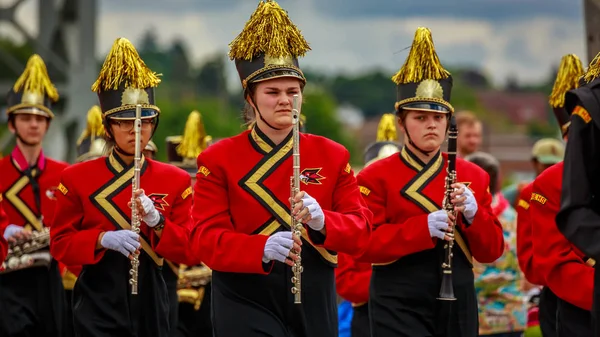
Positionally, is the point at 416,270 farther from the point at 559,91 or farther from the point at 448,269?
the point at 559,91

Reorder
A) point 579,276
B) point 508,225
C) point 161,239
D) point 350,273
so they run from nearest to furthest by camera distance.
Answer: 1. point 579,276
2. point 161,239
3. point 350,273
4. point 508,225

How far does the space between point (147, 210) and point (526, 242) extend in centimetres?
258

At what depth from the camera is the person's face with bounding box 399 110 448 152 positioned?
953cm

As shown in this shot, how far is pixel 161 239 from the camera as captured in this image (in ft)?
31.6

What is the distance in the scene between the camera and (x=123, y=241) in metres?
9.28

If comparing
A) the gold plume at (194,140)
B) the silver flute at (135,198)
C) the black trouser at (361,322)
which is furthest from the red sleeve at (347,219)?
the gold plume at (194,140)

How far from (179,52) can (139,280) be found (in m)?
129

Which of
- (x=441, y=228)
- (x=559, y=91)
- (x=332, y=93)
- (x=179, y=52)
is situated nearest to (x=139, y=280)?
(x=441, y=228)

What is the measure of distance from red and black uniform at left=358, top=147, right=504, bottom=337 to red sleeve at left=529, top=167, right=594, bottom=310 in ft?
0.90

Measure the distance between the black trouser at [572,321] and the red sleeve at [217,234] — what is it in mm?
2057

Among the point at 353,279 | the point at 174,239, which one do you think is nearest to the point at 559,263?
the point at 353,279

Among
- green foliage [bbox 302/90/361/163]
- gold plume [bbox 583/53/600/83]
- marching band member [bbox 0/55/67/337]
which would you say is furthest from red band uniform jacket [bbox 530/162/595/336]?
green foliage [bbox 302/90/361/163]

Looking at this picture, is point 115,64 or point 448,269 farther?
point 115,64

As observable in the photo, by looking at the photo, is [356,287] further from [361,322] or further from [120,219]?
[120,219]
